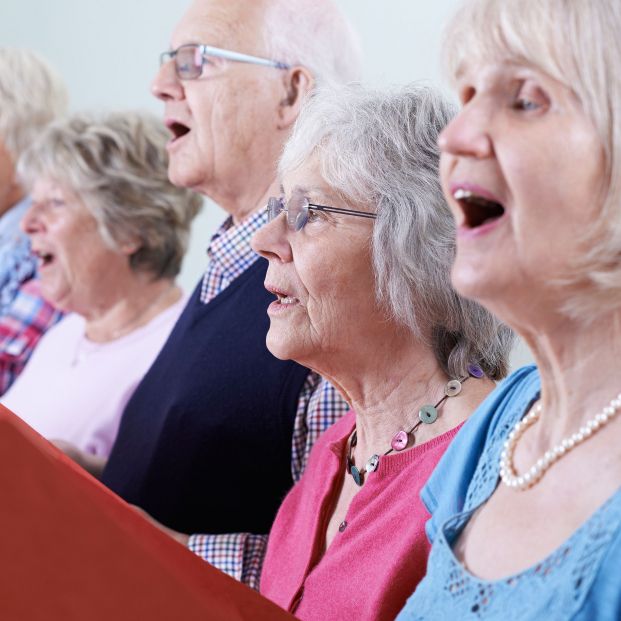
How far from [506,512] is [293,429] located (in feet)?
2.52

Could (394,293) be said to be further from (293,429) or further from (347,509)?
(293,429)

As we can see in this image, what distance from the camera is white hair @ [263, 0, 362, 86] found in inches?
70.3

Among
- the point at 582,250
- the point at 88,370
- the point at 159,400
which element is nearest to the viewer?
the point at 582,250

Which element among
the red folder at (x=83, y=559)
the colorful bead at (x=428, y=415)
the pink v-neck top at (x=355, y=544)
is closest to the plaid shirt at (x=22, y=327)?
the pink v-neck top at (x=355, y=544)

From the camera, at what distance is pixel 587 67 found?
0.76m

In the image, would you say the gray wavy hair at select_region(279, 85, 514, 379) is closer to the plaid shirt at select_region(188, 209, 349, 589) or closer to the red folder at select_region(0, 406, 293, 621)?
the plaid shirt at select_region(188, 209, 349, 589)

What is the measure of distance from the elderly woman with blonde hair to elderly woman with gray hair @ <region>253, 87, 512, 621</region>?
384mm

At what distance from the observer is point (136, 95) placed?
3150 millimetres

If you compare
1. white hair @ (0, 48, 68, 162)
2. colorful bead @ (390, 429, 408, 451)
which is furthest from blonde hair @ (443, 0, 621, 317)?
white hair @ (0, 48, 68, 162)

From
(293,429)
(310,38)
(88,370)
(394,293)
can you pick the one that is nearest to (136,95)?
(88,370)

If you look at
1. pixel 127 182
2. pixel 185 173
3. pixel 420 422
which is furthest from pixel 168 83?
pixel 420 422

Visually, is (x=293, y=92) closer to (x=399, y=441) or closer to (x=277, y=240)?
(x=277, y=240)

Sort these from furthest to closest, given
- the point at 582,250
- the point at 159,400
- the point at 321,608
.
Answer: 1. the point at 159,400
2. the point at 321,608
3. the point at 582,250

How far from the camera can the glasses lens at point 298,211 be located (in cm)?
131
